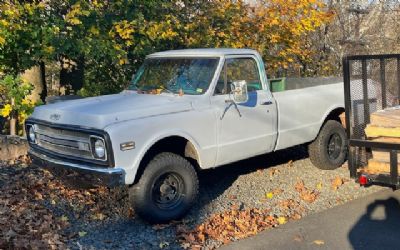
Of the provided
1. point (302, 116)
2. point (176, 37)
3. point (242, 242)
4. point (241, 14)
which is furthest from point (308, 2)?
point (242, 242)

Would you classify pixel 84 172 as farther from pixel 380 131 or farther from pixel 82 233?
pixel 380 131

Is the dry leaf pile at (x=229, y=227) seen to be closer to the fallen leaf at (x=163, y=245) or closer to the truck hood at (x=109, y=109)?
the fallen leaf at (x=163, y=245)

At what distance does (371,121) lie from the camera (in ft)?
18.7

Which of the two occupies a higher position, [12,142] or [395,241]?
[12,142]

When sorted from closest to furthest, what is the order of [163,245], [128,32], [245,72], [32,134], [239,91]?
[163,245] < [239,91] < [32,134] < [245,72] < [128,32]

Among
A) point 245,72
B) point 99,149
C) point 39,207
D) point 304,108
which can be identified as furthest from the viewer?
point 304,108

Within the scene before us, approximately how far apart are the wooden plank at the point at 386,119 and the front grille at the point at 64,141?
301 centimetres

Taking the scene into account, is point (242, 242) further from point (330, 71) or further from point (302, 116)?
point (330, 71)

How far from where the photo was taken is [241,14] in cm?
1067

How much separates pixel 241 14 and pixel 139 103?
211 inches

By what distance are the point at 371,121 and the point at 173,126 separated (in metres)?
2.17

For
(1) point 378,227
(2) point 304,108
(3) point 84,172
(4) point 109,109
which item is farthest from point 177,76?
(1) point 378,227

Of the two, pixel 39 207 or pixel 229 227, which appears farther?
pixel 39 207

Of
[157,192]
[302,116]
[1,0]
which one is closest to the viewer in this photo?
[157,192]
